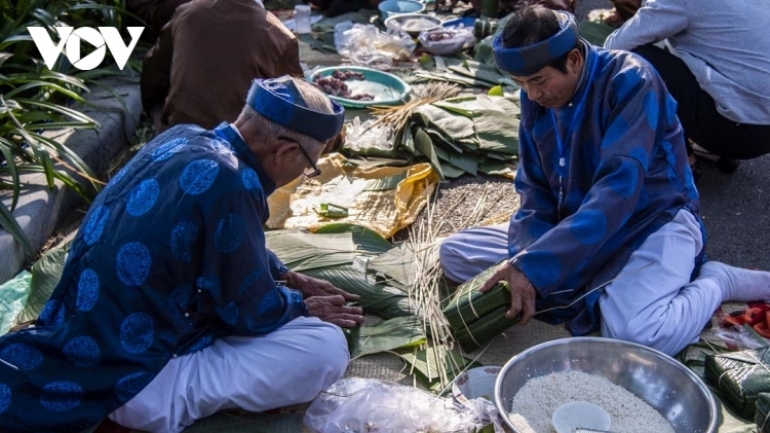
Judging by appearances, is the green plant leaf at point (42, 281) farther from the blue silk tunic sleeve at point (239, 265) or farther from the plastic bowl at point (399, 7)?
the plastic bowl at point (399, 7)

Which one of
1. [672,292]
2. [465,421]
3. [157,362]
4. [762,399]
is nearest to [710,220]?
[672,292]

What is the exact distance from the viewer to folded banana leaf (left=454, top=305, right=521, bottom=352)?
2836 mm

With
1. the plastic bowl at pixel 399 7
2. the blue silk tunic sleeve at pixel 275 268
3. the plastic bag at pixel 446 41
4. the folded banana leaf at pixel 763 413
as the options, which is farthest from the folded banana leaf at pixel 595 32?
the folded banana leaf at pixel 763 413

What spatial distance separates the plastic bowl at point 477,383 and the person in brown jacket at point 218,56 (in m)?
1.87

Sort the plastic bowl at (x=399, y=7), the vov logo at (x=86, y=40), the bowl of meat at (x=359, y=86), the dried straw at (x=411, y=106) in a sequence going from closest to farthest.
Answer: the vov logo at (x=86, y=40) → the dried straw at (x=411, y=106) → the bowl of meat at (x=359, y=86) → the plastic bowl at (x=399, y=7)

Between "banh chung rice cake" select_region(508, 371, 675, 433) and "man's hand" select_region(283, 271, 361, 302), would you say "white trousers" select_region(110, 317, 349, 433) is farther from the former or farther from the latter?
"banh chung rice cake" select_region(508, 371, 675, 433)

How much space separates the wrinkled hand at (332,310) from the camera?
2.81 m

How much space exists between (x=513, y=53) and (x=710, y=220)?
179 centimetres

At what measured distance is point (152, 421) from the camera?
2.42 metres

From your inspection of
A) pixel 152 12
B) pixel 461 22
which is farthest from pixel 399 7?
pixel 152 12

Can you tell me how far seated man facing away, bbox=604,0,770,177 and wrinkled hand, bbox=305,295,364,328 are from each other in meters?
2.18

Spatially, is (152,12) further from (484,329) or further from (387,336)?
(484,329)

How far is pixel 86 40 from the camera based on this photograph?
4.94 m

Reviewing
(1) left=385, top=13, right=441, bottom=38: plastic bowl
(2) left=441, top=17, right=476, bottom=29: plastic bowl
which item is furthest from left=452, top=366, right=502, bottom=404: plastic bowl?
(2) left=441, top=17, right=476, bottom=29: plastic bowl
